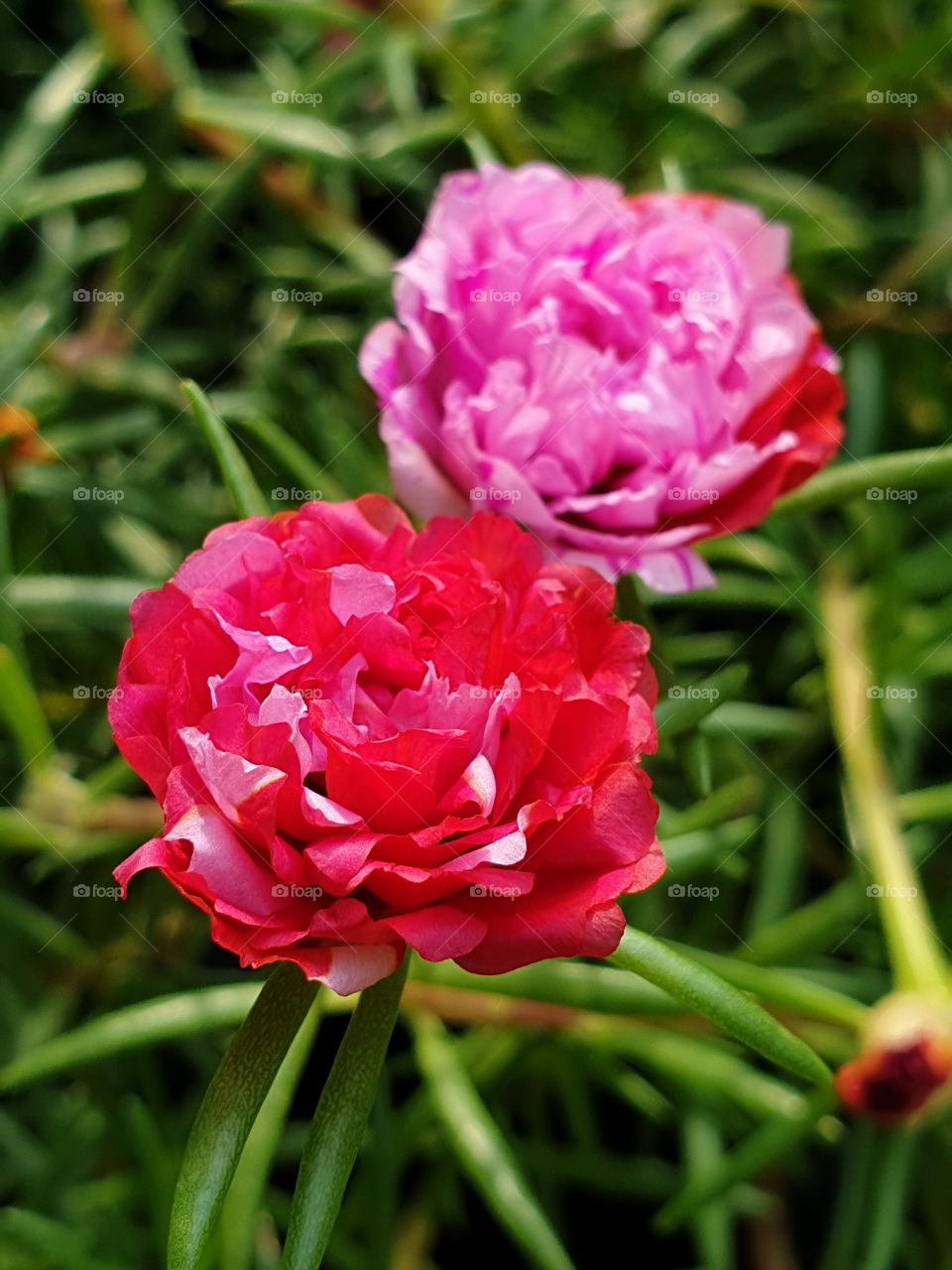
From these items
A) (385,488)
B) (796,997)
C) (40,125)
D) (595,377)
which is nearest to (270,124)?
(40,125)

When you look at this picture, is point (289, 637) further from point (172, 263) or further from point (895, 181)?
point (895, 181)

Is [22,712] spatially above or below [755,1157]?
above

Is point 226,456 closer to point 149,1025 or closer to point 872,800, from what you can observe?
point 149,1025

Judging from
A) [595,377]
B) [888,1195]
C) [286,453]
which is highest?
[595,377]

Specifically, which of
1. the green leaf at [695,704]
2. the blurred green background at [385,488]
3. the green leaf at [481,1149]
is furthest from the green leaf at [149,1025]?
the green leaf at [695,704]

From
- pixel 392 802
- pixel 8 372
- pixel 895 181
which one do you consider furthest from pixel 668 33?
pixel 392 802

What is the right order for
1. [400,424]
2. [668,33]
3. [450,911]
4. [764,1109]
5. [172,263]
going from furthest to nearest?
[668,33]
[172,263]
[764,1109]
[400,424]
[450,911]

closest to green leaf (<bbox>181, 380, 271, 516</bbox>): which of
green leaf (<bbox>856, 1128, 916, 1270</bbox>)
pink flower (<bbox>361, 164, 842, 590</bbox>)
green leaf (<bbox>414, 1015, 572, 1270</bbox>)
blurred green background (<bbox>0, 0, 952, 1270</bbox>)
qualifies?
pink flower (<bbox>361, 164, 842, 590</bbox>)
